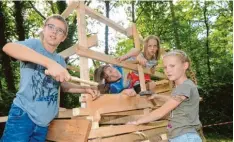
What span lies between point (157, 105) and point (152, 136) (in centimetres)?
58

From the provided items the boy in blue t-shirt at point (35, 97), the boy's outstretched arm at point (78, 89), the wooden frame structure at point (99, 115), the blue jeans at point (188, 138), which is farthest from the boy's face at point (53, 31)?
the blue jeans at point (188, 138)

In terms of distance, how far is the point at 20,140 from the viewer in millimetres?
2602

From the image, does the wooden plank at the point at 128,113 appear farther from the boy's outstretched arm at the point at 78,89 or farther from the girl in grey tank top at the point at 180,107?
the girl in grey tank top at the point at 180,107

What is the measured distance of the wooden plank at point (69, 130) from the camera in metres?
2.63

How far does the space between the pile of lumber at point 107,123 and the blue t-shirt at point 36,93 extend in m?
0.25

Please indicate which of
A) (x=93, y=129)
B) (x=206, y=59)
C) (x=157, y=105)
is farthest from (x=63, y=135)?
(x=206, y=59)

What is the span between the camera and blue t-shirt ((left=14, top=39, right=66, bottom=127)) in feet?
8.70

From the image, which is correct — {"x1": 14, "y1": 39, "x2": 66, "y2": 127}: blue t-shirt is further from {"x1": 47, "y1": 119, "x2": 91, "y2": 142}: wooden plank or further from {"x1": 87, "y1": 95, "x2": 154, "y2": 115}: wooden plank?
{"x1": 87, "y1": 95, "x2": 154, "y2": 115}: wooden plank

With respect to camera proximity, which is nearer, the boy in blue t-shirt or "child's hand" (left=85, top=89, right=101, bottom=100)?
the boy in blue t-shirt

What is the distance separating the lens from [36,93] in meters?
2.68

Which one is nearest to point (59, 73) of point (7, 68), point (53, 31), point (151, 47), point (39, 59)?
point (39, 59)

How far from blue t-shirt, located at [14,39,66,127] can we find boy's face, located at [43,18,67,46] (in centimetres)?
10

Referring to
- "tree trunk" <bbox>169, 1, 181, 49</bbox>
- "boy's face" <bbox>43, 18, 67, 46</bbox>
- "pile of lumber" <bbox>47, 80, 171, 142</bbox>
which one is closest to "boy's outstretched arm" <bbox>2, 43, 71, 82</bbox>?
"boy's face" <bbox>43, 18, 67, 46</bbox>

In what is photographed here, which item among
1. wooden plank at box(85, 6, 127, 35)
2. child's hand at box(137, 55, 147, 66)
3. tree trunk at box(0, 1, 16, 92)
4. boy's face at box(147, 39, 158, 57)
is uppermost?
tree trunk at box(0, 1, 16, 92)
